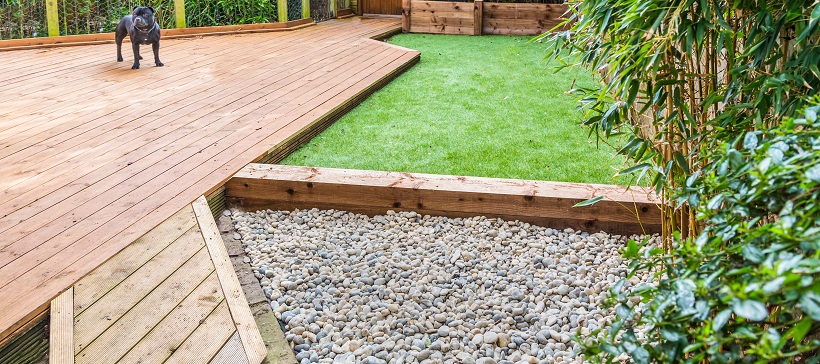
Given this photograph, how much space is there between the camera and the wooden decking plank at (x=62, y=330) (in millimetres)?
1624

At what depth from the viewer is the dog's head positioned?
5.13 meters

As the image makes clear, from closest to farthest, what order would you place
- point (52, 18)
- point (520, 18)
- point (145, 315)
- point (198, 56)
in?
point (145, 315) < point (198, 56) < point (52, 18) < point (520, 18)

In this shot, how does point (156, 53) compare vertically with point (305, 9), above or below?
below

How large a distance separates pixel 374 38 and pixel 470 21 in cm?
150

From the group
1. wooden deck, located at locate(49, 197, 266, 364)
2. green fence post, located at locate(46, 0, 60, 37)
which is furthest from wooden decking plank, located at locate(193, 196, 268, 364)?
green fence post, located at locate(46, 0, 60, 37)

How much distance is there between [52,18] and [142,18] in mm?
2171

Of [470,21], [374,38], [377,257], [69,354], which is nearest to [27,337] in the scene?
[69,354]

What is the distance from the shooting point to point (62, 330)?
1.72 metres

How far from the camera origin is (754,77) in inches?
55.8

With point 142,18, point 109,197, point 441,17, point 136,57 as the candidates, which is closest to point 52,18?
point 136,57

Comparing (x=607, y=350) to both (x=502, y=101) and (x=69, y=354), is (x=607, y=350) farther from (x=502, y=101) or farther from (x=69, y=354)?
(x=502, y=101)

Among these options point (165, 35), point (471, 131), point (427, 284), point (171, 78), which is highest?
point (165, 35)

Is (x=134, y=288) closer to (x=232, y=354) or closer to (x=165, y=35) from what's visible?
(x=232, y=354)

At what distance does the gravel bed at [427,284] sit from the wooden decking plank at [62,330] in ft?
1.79
